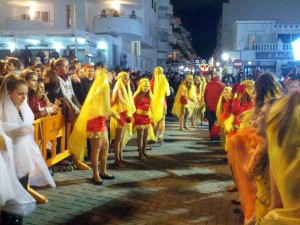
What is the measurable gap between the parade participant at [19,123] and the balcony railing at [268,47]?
28773 millimetres

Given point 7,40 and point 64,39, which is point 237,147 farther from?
point 7,40

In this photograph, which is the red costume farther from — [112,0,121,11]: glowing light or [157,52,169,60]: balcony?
[157,52,169,60]: balcony

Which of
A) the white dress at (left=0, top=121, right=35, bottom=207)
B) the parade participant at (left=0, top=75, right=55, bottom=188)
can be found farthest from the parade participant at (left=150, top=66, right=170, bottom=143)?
the white dress at (left=0, top=121, right=35, bottom=207)

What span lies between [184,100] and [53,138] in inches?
266

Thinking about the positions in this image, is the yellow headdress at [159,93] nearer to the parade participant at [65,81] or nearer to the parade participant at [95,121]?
the parade participant at [65,81]

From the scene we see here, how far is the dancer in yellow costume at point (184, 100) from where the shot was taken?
12734 mm

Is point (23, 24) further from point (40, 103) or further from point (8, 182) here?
point (8, 182)

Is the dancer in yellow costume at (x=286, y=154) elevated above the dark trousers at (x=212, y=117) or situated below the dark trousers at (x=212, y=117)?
above

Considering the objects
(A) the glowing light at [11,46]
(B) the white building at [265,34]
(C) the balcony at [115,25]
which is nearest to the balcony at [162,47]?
(B) the white building at [265,34]

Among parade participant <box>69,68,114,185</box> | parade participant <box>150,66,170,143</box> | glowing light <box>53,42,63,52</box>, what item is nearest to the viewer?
parade participant <box>69,68,114,185</box>

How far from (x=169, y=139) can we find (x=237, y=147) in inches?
308

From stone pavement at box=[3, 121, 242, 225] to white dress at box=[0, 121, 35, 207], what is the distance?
1059mm

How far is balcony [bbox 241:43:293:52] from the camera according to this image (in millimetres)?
30575

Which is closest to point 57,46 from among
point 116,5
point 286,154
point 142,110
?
point 116,5
